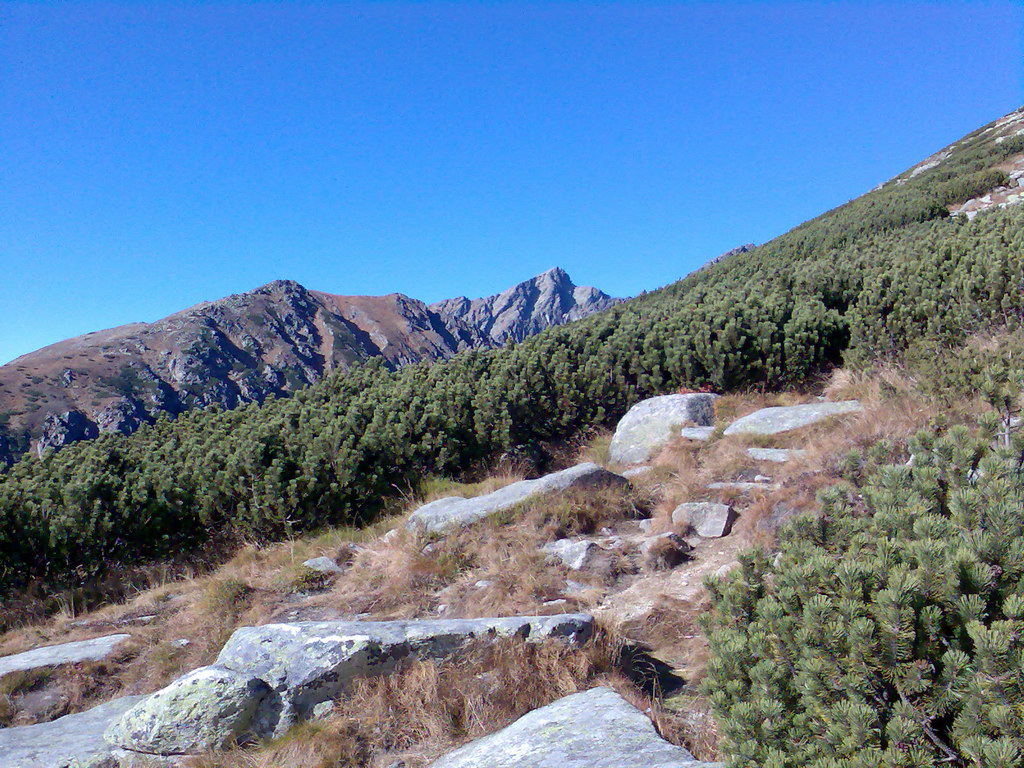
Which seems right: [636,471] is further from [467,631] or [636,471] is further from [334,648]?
[334,648]

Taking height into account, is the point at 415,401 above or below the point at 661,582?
above

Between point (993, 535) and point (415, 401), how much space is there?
7.43 meters

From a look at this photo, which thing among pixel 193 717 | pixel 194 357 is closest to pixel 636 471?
pixel 193 717

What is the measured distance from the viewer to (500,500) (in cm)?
659

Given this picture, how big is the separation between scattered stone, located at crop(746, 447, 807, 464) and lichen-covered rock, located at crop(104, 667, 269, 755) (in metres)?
5.26

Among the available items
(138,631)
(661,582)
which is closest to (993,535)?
(661,582)

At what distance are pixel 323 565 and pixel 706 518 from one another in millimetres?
3824

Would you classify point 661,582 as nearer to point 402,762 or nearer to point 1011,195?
point 402,762

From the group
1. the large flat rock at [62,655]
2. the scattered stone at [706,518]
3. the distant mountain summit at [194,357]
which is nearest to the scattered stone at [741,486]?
the scattered stone at [706,518]

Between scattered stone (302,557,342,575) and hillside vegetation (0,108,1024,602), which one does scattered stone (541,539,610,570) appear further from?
hillside vegetation (0,108,1024,602)

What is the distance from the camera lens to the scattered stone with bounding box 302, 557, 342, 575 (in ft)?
20.5

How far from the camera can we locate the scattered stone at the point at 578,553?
542cm

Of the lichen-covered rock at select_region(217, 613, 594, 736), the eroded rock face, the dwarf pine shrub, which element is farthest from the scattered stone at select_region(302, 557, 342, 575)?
the eroded rock face

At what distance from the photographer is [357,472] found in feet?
25.6
